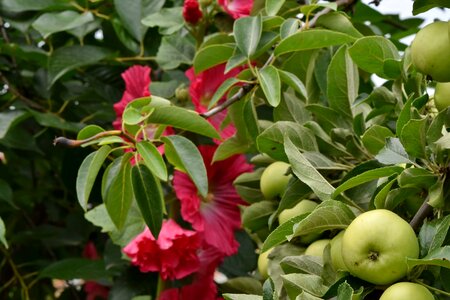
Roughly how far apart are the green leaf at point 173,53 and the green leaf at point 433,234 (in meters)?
0.64

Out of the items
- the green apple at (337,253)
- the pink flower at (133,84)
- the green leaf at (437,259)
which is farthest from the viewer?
the pink flower at (133,84)

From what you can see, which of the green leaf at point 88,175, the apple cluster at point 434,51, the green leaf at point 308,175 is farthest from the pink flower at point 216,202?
the apple cluster at point 434,51

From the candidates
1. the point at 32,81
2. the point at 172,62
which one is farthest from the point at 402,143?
the point at 32,81

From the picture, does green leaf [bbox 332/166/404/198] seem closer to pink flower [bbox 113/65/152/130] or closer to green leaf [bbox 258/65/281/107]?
green leaf [bbox 258/65/281/107]

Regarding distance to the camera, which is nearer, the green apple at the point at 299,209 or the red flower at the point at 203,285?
the green apple at the point at 299,209

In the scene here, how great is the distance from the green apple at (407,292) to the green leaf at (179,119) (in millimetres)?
345

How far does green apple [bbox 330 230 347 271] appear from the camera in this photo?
2.52 feet

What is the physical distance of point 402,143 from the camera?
2.44 feet

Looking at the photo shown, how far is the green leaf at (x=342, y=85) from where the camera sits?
99 cm

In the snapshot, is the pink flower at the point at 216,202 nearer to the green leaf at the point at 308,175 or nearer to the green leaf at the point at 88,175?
the green leaf at the point at 88,175

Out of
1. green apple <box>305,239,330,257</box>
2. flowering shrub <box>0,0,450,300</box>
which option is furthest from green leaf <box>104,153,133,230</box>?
green apple <box>305,239,330,257</box>

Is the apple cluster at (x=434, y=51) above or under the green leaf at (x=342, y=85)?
above

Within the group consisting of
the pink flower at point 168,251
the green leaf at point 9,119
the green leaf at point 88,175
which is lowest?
the pink flower at point 168,251

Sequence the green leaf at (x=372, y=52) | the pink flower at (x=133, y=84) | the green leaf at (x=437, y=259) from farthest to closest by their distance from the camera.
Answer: the pink flower at (x=133, y=84) → the green leaf at (x=372, y=52) → the green leaf at (x=437, y=259)
